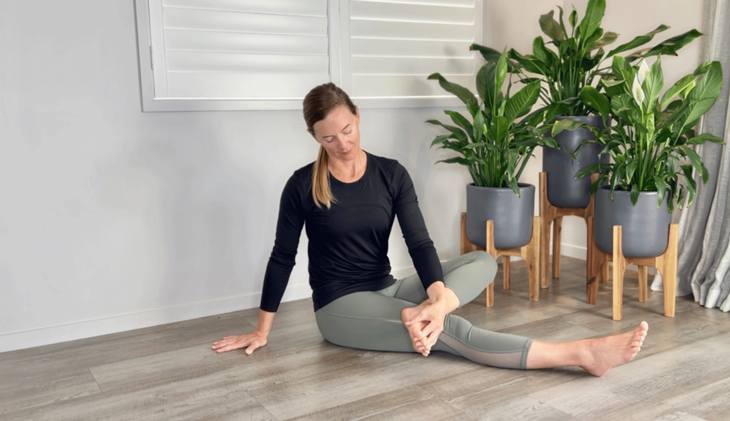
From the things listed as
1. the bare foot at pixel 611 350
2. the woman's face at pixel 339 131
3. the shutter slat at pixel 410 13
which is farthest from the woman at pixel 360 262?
the shutter slat at pixel 410 13

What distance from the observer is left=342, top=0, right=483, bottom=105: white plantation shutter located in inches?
117

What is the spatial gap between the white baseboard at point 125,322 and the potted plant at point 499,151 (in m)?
0.91

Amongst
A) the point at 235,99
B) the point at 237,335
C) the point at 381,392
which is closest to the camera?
the point at 381,392

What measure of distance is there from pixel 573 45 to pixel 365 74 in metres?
0.91

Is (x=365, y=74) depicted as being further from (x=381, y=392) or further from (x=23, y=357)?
(x=23, y=357)

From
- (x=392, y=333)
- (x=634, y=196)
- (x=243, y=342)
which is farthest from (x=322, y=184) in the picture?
(x=634, y=196)

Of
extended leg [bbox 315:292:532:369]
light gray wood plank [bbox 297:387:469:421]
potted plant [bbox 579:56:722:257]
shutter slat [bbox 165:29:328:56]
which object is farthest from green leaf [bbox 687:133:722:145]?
shutter slat [bbox 165:29:328:56]

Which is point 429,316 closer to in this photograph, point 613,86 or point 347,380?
point 347,380

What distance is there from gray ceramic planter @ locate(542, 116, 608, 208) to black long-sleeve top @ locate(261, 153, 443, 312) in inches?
37.2

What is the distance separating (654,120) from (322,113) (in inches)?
49.3

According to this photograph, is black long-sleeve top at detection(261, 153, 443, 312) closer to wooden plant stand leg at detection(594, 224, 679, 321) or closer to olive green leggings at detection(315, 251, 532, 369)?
olive green leggings at detection(315, 251, 532, 369)

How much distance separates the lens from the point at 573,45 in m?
2.73

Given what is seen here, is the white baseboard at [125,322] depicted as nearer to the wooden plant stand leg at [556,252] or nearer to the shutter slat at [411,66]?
the shutter slat at [411,66]

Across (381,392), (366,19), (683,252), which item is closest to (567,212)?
(683,252)
